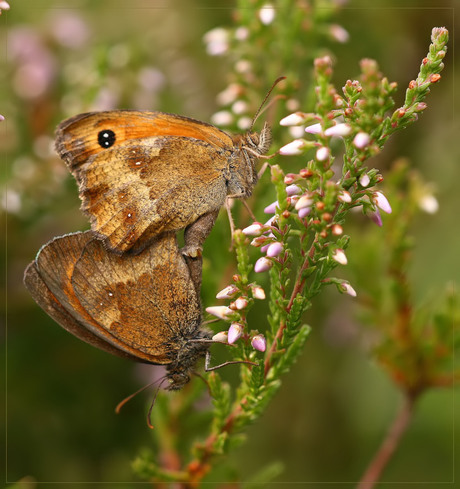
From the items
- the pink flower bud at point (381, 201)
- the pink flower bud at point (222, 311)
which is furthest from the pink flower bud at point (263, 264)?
the pink flower bud at point (381, 201)

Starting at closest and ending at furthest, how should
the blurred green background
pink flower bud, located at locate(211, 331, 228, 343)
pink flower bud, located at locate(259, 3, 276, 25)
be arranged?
pink flower bud, located at locate(211, 331, 228, 343), pink flower bud, located at locate(259, 3, 276, 25), the blurred green background

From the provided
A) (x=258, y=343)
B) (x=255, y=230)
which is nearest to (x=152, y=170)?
(x=255, y=230)

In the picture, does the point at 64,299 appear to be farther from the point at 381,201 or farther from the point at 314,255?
the point at 381,201

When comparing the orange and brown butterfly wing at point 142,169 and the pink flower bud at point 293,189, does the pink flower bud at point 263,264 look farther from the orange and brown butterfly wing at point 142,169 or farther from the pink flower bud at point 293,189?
the orange and brown butterfly wing at point 142,169

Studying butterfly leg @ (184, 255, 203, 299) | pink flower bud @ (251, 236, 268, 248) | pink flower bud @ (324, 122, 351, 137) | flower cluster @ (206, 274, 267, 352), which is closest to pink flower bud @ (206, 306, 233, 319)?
flower cluster @ (206, 274, 267, 352)

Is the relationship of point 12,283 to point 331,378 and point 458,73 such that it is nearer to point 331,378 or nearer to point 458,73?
point 331,378

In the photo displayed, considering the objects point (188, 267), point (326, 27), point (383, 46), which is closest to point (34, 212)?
point (188, 267)

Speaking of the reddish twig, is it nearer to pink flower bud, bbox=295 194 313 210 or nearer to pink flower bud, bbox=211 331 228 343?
pink flower bud, bbox=211 331 228 343
